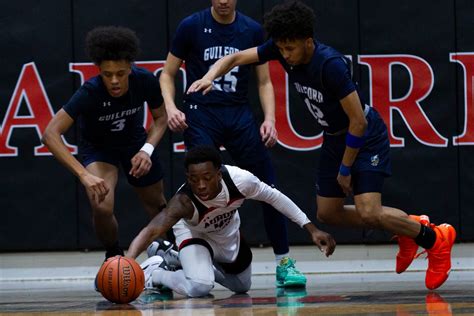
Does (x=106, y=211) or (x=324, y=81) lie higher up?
(x=324, y=81)

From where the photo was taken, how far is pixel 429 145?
37.5 feet

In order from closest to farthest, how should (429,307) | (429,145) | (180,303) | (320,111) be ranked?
1. (429,307)
2. (180,303)
3. (320,111)
4. (429,145)

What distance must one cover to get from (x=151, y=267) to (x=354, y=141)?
6.71 ft

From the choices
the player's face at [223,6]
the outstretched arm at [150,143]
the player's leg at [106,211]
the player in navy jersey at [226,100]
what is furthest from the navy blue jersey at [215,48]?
the player's leg at [106,211]

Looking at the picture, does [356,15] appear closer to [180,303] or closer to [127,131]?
[127,131]

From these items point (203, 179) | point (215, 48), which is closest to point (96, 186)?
point (203, 179)

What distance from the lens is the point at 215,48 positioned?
31.9 feet

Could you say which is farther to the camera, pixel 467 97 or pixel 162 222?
pixel 467 97

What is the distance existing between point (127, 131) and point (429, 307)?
3517 millimetres

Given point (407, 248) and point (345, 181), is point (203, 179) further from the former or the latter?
point (407, 248)

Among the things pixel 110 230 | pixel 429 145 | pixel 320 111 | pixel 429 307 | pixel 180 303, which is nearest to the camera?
pixel 429 307

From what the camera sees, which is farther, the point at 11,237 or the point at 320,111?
the point at 11,237

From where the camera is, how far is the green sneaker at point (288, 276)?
9.38 m

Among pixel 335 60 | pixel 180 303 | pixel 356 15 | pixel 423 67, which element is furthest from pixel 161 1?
pixel 180 303
